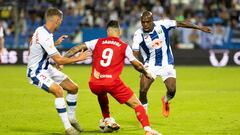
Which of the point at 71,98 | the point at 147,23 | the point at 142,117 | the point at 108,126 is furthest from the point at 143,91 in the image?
the point at 142,117

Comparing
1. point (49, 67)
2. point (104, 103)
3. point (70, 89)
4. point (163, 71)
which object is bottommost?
point (104, 103)

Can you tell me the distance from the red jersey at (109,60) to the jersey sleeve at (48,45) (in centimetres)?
83

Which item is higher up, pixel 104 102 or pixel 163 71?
pixel 163 71

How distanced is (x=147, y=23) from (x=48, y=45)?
249 cm

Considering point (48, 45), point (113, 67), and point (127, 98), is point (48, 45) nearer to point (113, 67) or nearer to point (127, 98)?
point (113, 67)

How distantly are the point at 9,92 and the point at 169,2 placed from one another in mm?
13982

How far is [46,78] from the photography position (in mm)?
10875

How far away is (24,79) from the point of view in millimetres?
21984

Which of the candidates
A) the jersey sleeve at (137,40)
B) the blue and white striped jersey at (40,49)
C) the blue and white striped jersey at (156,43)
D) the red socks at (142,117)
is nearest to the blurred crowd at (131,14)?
the blue and white striped jersey at (156,43)

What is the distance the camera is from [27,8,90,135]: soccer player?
10.6 m

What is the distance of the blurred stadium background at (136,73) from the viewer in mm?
12312

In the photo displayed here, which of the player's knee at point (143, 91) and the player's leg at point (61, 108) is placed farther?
the player's knee at point (143, 91)

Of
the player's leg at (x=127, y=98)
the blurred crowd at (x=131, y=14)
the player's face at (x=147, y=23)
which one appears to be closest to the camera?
the player's leg at (x=127, y=98)

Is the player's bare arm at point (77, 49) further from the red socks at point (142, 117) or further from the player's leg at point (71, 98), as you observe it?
the red socks at point (142, 117)
